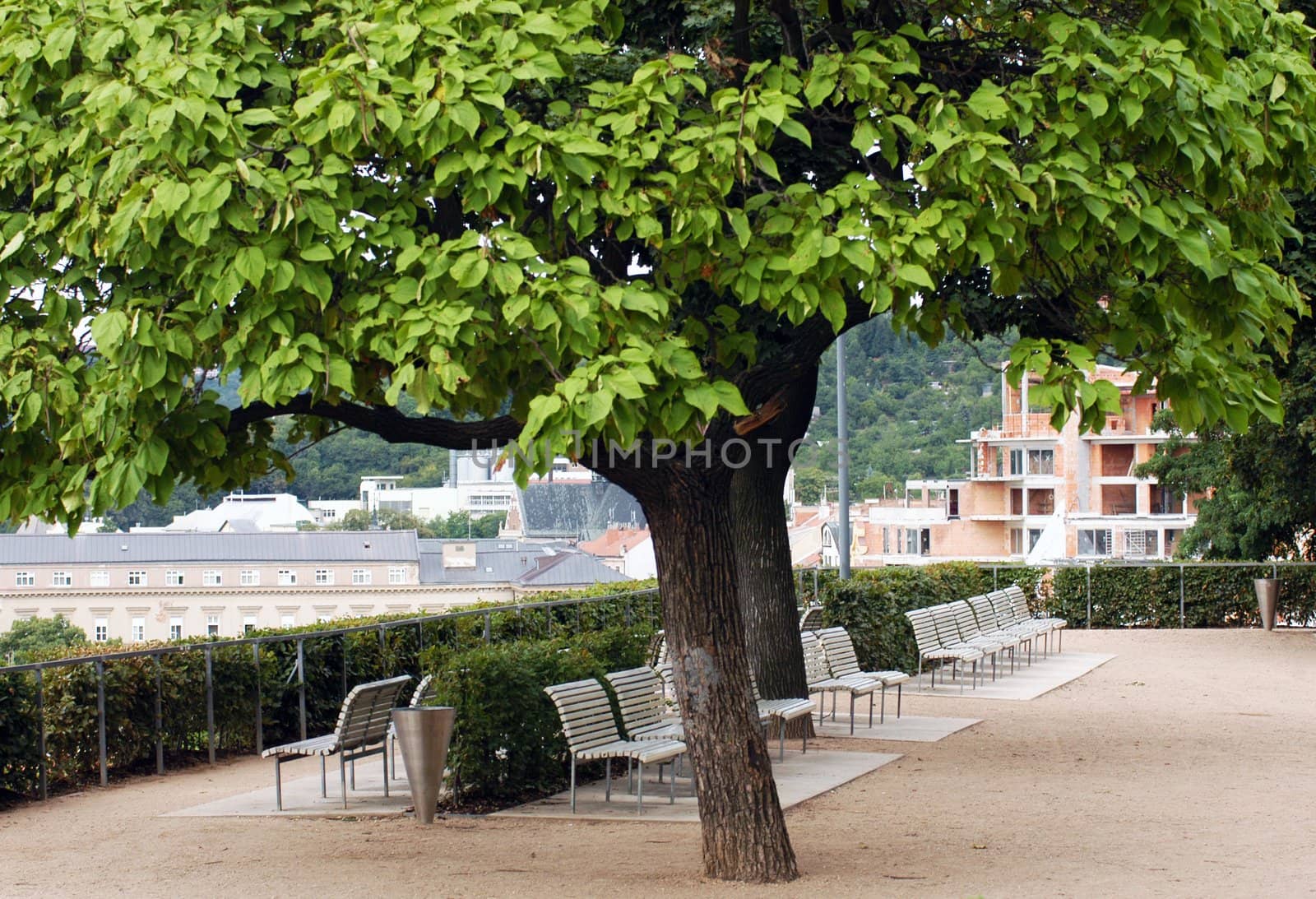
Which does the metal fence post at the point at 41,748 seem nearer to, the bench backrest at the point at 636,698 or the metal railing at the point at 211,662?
the metal railing at the point at 211,662

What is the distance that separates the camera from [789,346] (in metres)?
8.66

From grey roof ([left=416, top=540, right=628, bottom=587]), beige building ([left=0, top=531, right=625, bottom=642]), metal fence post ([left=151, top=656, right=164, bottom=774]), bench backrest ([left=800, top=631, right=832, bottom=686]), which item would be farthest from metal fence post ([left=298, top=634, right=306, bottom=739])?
beige building ([left=0, top=531, right=625, bottom=642])

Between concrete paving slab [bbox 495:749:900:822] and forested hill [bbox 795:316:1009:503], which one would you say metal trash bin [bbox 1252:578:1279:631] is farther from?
forested hill [bbox 795:316:1009:503]

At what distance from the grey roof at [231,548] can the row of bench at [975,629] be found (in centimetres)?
3200

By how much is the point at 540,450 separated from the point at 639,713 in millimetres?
6046

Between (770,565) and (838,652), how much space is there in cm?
225

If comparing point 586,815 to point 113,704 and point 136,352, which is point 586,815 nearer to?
point 113,704

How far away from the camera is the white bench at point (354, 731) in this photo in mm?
10781

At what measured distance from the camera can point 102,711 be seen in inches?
500

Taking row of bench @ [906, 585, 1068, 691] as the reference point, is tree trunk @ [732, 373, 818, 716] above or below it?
above

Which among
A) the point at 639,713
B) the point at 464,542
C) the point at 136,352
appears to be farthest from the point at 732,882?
the point at 464,542

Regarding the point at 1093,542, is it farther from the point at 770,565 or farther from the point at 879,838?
the point at 879,838

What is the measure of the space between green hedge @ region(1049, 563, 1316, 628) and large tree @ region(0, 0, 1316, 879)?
20.9 m

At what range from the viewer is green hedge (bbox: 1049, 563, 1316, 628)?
26703 mm
